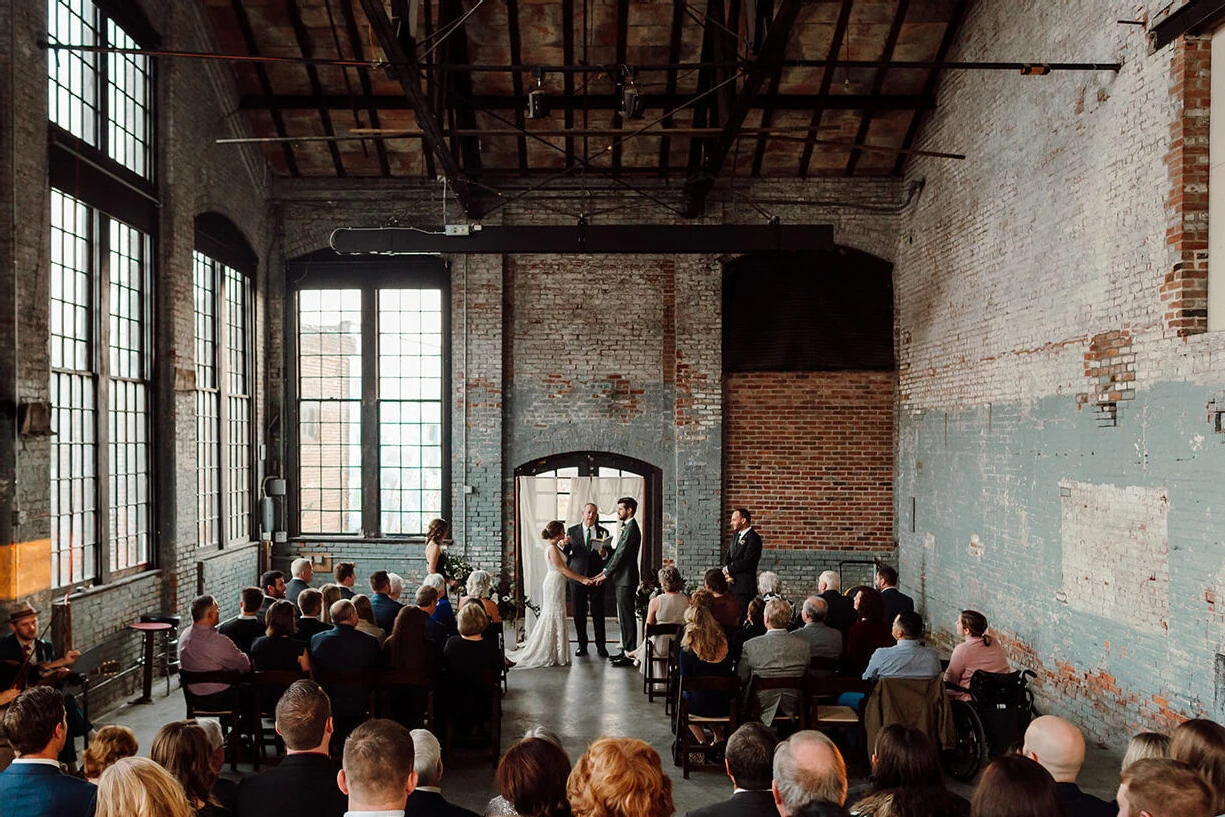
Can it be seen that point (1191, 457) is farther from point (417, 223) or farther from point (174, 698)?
point (417, 223)

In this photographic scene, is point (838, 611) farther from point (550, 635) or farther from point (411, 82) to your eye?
point (411, 82)

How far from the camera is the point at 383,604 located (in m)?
8.93

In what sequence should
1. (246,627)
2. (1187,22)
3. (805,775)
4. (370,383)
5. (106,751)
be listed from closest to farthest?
1. (805,775)
2. (106,751)
3. (1187,22)
4. (246,627)
5. (370,383)

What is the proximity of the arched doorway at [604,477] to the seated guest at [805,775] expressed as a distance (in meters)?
10.3

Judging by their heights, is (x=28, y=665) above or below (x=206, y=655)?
above

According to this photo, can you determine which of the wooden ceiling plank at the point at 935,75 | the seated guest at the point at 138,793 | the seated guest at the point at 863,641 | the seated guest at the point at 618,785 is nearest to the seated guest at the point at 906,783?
the seated guest at the point at 618,785

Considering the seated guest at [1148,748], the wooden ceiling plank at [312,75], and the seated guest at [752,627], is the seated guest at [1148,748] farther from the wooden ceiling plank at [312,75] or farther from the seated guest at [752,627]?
the wooden ceiling plank at [312,75]

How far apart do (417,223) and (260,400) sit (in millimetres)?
3357

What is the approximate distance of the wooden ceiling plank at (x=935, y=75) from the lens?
12.0 meters

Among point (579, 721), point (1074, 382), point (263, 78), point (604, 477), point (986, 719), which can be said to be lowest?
point (579, 721)

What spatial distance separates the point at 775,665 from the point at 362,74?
370 inches

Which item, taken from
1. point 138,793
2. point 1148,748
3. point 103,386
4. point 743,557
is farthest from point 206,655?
point 1148,748

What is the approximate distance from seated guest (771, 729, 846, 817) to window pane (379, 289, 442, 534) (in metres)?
11.0

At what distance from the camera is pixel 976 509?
11.3m
